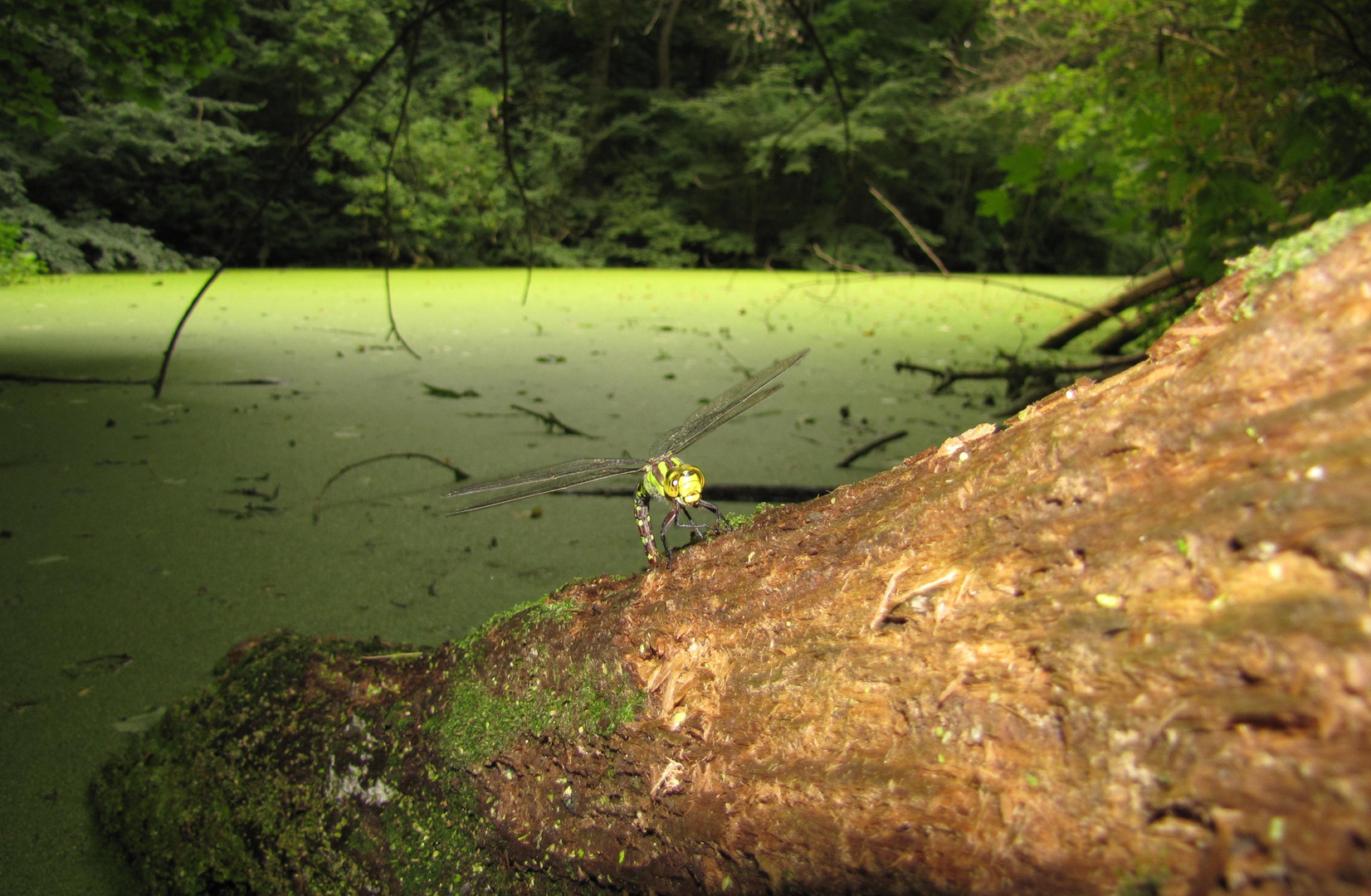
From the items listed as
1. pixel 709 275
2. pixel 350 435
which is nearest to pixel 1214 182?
pixel 350 435

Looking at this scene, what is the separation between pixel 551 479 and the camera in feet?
3.10

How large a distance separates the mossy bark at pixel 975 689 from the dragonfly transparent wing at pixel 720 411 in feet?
1.03

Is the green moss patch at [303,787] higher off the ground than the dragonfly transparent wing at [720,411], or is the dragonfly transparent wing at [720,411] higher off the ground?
the dragonfly transparent wing at [720,411]

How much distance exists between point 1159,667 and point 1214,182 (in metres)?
2.41

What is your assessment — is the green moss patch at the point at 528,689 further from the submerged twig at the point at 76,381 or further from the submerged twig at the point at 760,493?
the submerged twig at the point at 76,381

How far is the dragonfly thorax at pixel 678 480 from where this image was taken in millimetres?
890

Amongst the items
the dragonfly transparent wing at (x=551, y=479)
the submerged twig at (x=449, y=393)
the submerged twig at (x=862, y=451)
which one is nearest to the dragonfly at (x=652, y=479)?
the dragonfly transparent wing at (x=551, y=479)

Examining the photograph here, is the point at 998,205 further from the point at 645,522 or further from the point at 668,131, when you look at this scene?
the point at 668,131

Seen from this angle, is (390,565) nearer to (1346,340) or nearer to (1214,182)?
(1346,340)

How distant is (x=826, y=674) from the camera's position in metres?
0.56

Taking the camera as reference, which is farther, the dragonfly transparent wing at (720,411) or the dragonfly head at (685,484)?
the dragonfly transparent wing at (720,411)

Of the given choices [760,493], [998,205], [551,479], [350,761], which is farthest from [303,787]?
[998,205]

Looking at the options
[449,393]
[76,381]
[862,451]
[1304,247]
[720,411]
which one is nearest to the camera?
[1304,247]

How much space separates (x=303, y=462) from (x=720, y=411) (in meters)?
1.61
